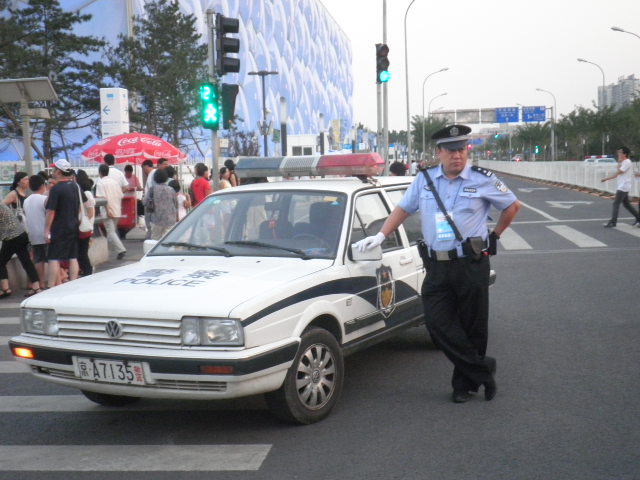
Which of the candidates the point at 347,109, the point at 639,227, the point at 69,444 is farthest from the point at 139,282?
the point at 347,109

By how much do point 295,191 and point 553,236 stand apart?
37.6ft

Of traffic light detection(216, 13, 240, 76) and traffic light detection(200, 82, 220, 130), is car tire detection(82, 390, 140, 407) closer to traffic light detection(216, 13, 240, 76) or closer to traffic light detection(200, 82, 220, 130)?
traffic light detection(200, 82, 220, 130)

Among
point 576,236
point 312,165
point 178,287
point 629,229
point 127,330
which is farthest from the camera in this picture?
point 629,229

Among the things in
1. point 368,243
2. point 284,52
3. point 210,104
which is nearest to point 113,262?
point 210,104

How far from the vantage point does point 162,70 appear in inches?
1892

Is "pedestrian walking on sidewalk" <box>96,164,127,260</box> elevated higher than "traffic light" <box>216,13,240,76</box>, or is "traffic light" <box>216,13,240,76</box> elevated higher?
"traffic light" <box>216,13,240,76</box>

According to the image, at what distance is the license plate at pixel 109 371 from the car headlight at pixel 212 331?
1.09ft

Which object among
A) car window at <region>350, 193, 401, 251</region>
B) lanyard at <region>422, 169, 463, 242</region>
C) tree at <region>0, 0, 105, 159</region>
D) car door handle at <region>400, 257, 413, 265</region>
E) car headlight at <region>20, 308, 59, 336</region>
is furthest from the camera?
tree at <region>0, 0, 105, 159</region>

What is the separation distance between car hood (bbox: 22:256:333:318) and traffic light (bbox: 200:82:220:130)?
7752mm

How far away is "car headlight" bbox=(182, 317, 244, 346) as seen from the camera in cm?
447

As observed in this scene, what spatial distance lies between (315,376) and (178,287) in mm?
1011

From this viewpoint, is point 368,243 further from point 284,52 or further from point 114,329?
point 284,52

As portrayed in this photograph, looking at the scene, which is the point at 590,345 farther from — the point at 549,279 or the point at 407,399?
the point at 549,279

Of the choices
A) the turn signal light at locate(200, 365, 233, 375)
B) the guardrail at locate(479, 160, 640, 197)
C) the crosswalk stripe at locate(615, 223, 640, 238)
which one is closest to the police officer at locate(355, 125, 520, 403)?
the turn signal light at locate(200, 365, 233, 375)
